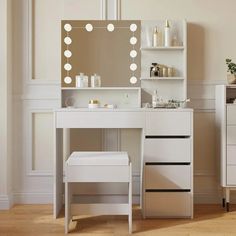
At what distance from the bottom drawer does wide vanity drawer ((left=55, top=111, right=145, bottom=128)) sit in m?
0.59

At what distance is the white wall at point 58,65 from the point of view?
163 inches

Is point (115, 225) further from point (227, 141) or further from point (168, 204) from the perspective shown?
point (227, 141)

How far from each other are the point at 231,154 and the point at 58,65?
5.70ft

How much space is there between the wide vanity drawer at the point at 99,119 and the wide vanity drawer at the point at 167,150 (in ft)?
0.60

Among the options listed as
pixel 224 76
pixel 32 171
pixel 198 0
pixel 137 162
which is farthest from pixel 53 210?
pixel 198 0

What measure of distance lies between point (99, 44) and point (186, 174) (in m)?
1.41

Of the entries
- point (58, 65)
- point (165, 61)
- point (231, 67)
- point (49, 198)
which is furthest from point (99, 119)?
point (231, 67)

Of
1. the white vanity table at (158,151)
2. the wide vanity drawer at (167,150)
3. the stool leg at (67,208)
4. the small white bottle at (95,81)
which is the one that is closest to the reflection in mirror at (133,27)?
the small white bottle at (95,81)

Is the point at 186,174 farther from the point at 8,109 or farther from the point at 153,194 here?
the point at 8,109

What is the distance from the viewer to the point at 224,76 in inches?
164

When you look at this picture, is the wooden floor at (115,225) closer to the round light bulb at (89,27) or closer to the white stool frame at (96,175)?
the white stool frame at (96,175)

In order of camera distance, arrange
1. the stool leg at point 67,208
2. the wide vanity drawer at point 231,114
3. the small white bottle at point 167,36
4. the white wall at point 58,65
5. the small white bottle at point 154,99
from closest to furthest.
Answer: the stool leg at point 67,208 → the wide vanity drawer at point 231,114 → the small white bottle at point 154,99 → the small white bottle at point 167,36 → the white wall at point 58,65

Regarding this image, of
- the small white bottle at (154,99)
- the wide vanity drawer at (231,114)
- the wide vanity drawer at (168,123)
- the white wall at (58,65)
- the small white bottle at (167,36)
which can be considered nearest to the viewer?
the wide vanity drawer at (168,123)

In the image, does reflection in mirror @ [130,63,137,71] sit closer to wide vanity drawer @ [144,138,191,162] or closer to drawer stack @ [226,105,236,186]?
wide vanity drawer @ [144,138,191,162]
